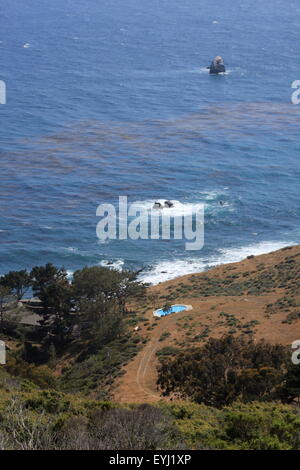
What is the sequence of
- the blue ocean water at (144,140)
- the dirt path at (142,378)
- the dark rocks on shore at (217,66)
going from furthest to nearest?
the dark rocks on shore at (217,66) < the blue ocean water at (144,140) < the dirt path at (142,378)

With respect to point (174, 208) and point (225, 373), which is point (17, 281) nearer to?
point (225, 373)

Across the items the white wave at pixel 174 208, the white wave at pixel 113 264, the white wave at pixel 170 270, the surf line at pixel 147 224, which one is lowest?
the white wave at pixel 170 270

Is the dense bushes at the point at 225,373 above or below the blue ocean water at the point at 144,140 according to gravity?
below

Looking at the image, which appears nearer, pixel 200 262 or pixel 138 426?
pixel 138 426

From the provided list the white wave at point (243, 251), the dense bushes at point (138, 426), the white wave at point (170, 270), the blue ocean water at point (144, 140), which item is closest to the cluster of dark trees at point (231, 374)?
the dense bushes at point (138, 426)

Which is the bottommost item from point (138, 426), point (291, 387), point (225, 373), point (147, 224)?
point (225, 373)

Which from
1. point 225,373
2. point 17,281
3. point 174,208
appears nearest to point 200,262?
point 174,208

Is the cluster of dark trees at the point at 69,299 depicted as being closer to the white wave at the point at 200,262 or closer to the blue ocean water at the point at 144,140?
the blue ocean water at the point at 144,140
